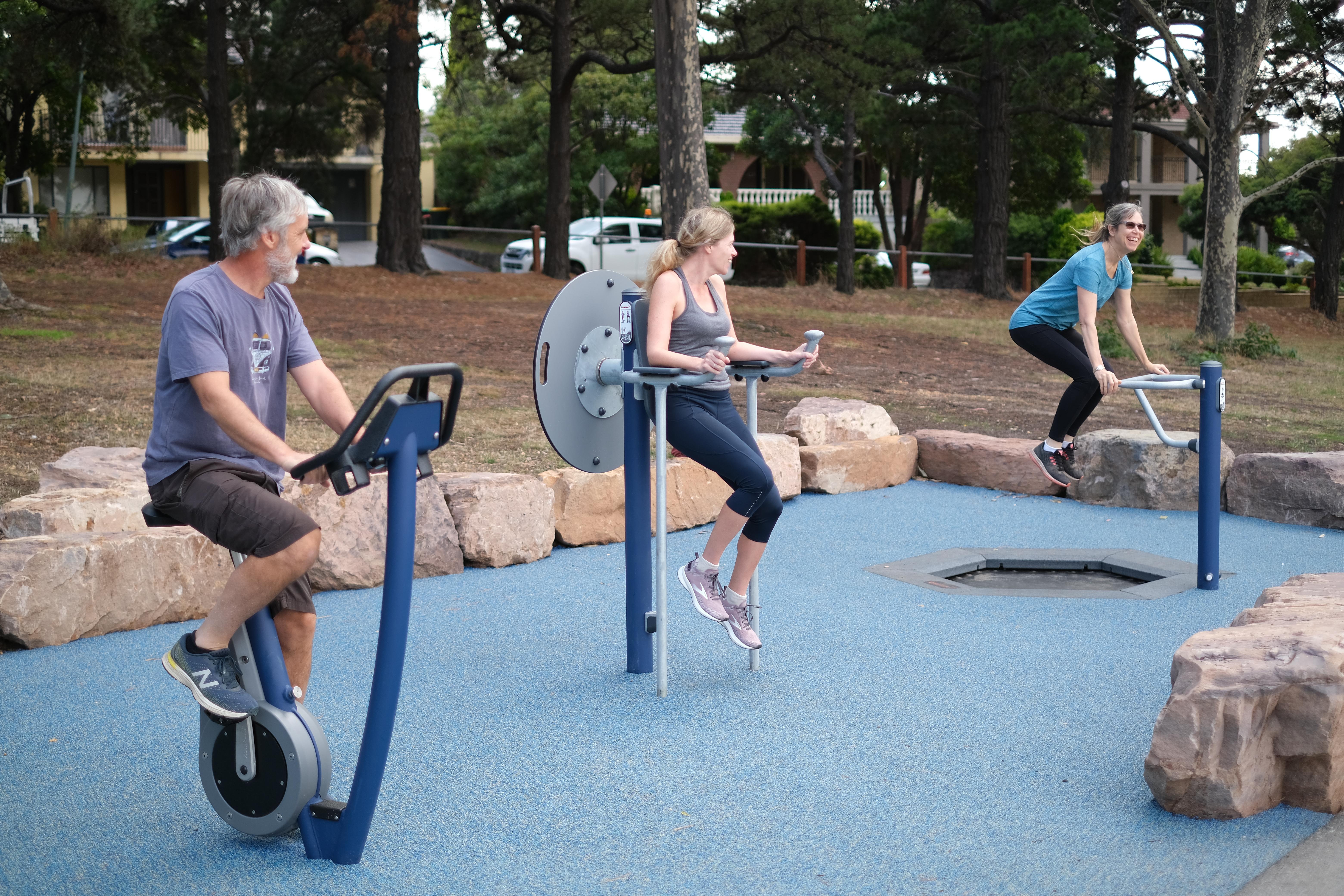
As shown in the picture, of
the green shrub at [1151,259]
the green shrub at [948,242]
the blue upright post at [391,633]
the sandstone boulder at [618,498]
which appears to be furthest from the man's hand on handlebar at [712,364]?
the green shrub at [948,242]

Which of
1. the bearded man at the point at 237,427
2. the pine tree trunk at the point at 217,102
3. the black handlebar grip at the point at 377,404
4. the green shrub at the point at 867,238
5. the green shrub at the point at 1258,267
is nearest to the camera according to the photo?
the black handlebar grip at the point at 377,404

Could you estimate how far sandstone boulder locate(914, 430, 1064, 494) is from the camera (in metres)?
8.52

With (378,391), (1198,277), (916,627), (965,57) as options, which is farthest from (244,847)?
(1198,277)

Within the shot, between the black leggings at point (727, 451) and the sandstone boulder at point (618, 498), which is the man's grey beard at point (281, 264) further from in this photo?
the sandstone boulder at point (618, 498)

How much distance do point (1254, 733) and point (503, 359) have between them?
399 inches

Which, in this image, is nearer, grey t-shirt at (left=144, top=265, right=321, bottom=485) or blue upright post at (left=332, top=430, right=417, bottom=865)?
blue upright post at (left=332, top=430, right=417, bottom=865)

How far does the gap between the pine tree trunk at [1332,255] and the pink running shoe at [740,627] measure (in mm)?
22464

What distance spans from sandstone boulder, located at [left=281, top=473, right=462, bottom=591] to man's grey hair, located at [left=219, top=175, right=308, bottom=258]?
2664 mm

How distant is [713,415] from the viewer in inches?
184

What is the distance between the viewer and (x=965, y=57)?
923 inches

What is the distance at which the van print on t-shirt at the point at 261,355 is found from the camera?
3209 mm

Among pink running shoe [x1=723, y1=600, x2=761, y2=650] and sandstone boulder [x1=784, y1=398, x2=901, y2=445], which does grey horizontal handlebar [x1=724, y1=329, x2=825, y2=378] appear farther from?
sandstone boulder [x1=784, y1=398, x2=901, y2=445]

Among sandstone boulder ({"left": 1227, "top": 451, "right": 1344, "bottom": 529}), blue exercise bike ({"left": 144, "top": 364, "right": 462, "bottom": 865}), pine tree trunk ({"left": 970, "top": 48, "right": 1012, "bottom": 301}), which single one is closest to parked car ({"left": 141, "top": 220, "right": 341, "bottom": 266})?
pine tree trunk ({"left": 970, "top": 48, "right": 1012, "bottom": 301})

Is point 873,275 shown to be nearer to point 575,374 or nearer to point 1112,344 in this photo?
point 1112,344
